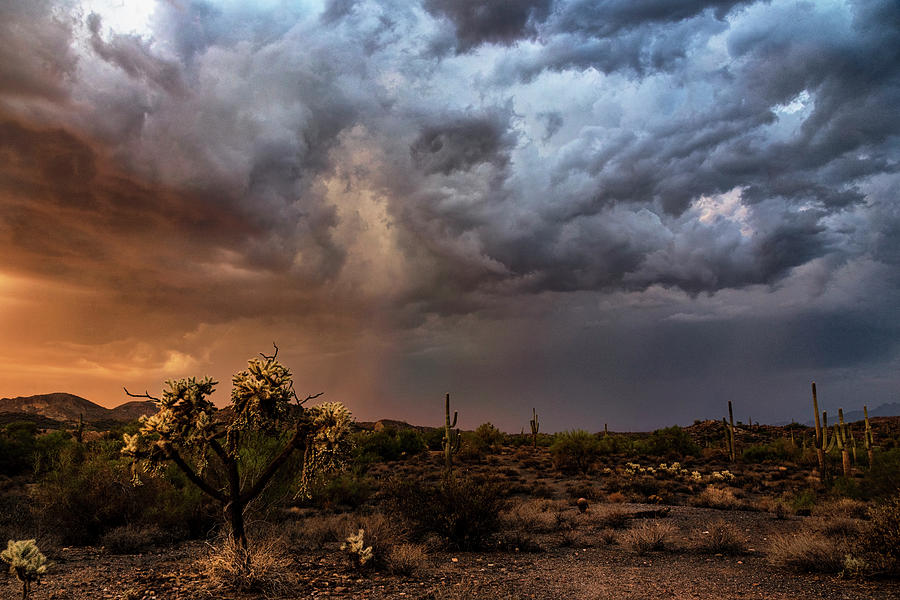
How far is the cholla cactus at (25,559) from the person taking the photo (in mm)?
7738

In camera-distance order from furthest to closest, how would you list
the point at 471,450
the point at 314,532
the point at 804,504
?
the point at 471,450
the point at 804,504
the point at 314,532

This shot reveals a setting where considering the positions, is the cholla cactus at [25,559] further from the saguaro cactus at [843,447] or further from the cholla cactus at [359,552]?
the saguaro cactus at [843,447]

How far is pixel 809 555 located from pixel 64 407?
13972cm

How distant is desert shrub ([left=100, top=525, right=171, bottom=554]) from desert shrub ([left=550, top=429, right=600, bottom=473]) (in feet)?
86.6

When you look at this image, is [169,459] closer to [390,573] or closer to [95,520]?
[390,573]

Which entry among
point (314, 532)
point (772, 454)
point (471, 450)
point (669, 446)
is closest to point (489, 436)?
point (471, 450)

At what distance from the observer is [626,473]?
31.3m

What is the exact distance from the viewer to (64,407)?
388 ft

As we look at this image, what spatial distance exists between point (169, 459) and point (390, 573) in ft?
15.1

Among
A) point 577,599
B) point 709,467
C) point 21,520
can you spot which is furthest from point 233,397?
point 709,467

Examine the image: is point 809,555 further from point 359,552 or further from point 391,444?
point 391,444

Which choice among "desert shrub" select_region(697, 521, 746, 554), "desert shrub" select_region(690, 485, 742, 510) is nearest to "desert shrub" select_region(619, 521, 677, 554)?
"desert shrub" select_region(697, 521, 746, 554)

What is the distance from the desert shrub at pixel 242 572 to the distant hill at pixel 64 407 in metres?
115

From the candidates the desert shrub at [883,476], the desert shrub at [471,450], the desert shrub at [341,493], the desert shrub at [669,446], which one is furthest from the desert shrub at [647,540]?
the desert shrub at [669,446]
